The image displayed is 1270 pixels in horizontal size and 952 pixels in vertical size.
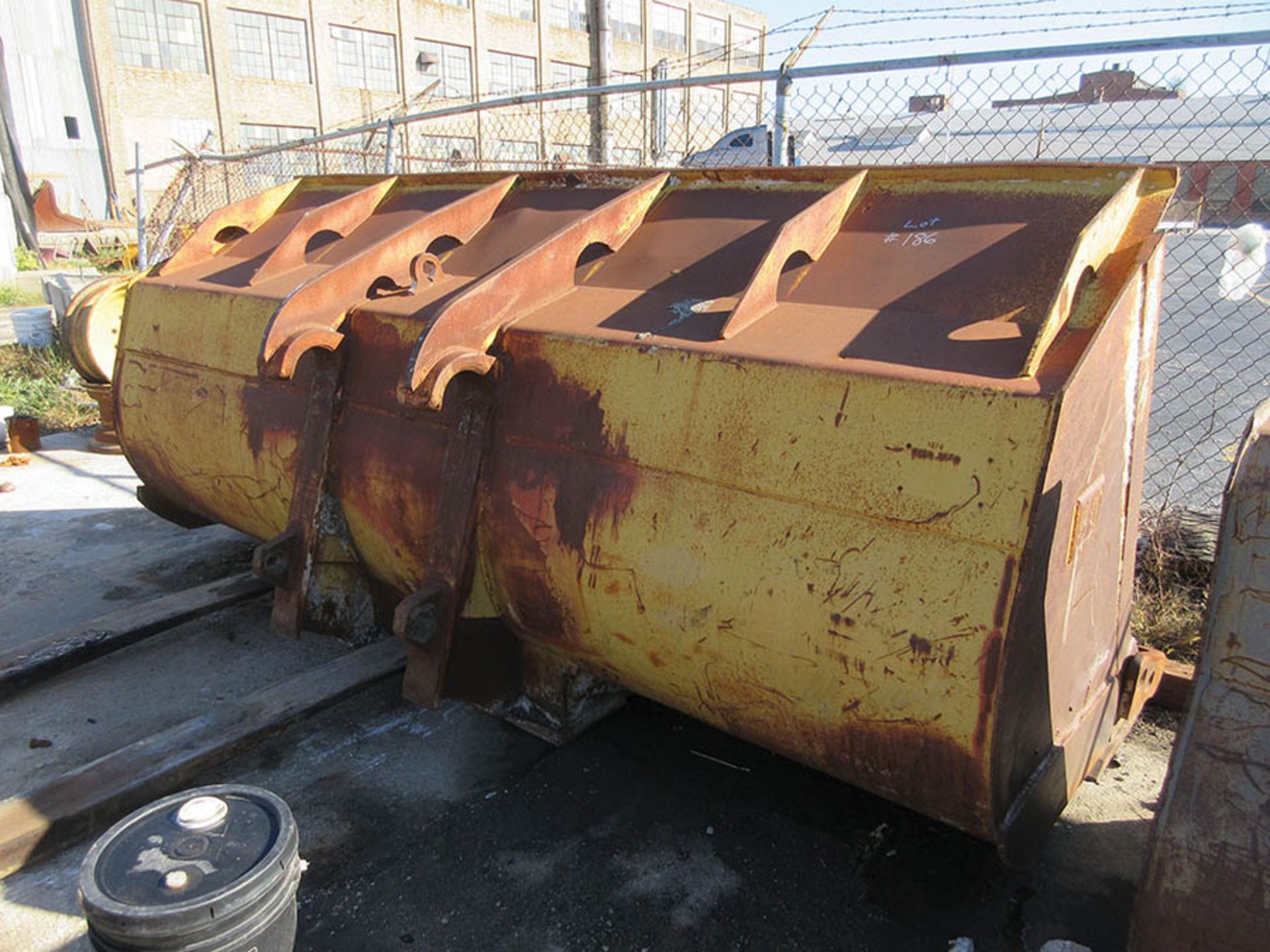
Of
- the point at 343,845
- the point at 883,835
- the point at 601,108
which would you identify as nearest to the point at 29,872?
the point at 343,845

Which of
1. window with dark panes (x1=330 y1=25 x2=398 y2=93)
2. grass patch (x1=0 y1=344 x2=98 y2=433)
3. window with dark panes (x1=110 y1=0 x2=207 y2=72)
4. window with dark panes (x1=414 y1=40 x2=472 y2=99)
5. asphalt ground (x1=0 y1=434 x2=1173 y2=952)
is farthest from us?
window with dark panes (x1=414 y1=40 x2=472 y2=99)

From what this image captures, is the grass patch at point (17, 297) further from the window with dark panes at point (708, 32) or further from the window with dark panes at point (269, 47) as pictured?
the window with dark panes at point (708, 32)

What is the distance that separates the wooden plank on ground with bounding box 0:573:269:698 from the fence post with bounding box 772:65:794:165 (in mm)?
2947

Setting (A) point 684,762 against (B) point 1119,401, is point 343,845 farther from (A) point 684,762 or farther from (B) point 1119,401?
(B) point 1119,401

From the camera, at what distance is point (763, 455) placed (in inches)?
70.5

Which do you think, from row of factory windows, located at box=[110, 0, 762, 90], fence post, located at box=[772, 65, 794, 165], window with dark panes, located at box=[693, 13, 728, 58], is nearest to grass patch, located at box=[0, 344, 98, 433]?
fence post, located at box=[772, 65, 794, 165]

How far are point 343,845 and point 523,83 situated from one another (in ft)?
119

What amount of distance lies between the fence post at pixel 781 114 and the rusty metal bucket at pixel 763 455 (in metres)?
1.71

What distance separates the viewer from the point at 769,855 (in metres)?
2.23

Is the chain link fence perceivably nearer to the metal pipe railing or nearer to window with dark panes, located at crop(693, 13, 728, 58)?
the metal pipe railing

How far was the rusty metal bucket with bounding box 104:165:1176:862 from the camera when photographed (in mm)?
1614

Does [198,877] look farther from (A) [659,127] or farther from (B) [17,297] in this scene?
(B) [17,297]

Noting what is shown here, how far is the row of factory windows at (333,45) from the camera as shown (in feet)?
81.0

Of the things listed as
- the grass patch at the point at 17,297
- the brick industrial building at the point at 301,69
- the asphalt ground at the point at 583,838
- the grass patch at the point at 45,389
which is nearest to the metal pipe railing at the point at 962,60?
the asphalt ground at the point at 583,838
